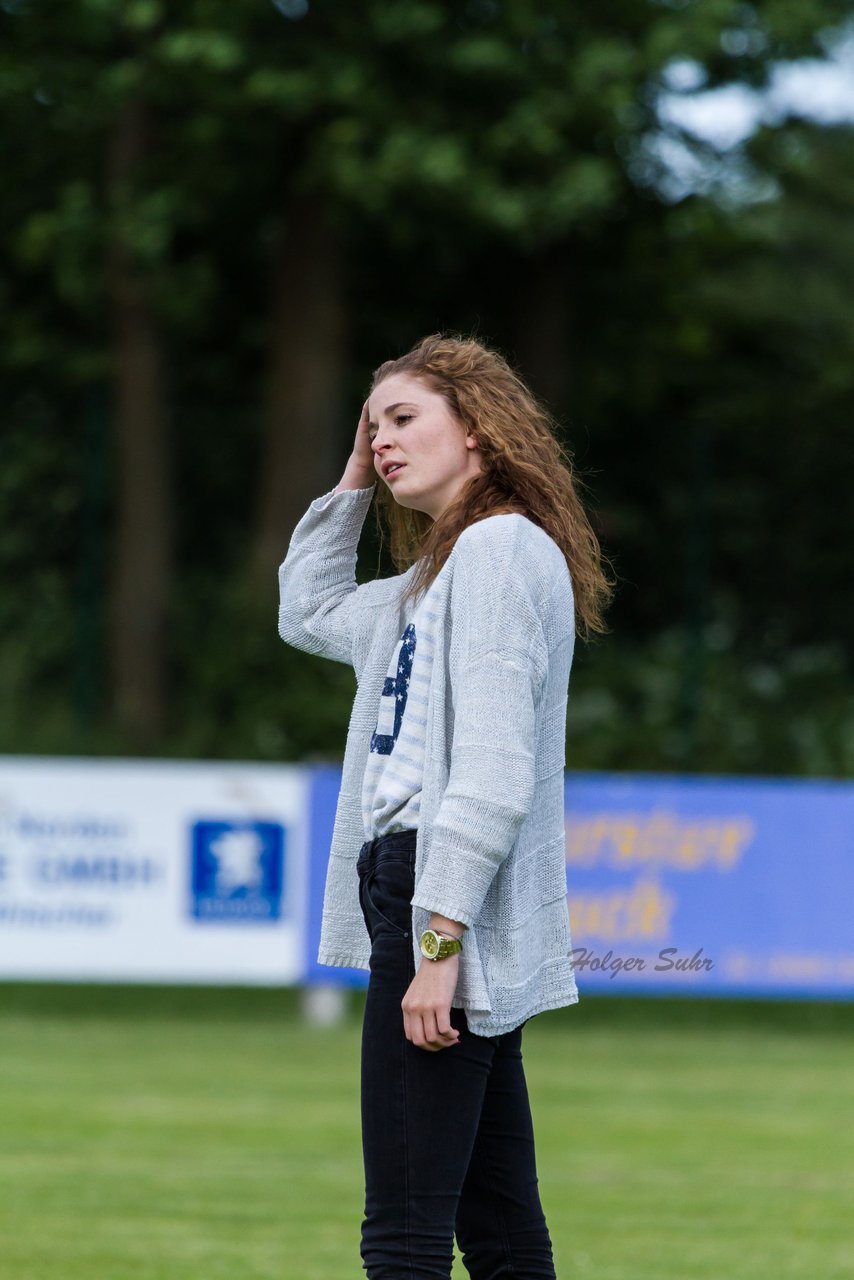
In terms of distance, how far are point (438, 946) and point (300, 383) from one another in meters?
12.2

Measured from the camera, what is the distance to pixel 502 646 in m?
2.98

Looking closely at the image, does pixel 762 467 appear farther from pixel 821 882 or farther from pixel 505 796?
pixel 505 796

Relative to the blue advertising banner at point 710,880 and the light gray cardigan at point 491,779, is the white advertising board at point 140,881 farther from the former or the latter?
the light gray cardigan at point 491,779

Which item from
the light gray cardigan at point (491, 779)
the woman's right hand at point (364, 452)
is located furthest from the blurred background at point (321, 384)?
the light gray cardigan at point (491, 779)

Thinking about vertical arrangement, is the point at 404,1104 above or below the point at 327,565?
below

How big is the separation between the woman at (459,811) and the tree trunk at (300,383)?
1106 cm

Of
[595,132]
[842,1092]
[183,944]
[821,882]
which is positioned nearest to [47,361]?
[595,132]

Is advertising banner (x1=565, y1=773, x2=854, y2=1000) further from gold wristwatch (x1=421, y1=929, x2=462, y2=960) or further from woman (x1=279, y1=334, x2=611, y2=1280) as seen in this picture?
gold wristwatch (x1=421, y1=929, x2=462, y2=960)

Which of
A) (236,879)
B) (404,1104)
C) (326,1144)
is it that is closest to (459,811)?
(404,1104)

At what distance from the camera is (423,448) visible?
3.23 meters

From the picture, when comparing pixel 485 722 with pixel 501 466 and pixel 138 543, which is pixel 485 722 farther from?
pixel 138 543

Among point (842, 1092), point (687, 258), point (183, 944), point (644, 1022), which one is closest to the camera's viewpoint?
point (842, 1092)

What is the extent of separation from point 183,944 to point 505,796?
806cm

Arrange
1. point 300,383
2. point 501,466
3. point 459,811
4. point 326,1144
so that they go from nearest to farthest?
1. point 459,811
2. point 501,466
3. point 326,1144
4. point 300,383
